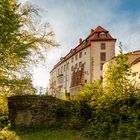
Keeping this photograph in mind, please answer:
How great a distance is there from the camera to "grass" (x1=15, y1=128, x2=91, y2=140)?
1787 cm

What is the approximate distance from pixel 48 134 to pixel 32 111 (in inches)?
123

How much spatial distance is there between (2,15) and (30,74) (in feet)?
23.1

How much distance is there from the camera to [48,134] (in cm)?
1894

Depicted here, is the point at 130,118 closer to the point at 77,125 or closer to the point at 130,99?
the point at 130,99

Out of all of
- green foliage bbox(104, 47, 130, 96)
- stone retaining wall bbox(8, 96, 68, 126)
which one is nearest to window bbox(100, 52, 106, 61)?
stone retaining wall bbox(8, 96, 68, 126)

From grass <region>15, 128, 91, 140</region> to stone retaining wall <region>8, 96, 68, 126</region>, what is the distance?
1012mm

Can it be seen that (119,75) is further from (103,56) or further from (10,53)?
(103,56)

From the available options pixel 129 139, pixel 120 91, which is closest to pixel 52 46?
pixel 120 91

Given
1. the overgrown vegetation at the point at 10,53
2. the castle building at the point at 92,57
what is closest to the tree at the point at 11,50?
the overgrown vegetation at the point at 10,53

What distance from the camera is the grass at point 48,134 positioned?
58.6 ft

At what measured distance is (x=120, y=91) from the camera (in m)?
18.0

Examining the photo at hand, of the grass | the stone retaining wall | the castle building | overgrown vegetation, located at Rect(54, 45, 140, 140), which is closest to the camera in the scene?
overgrown vegetation, located at Rect(54, 45, 140, 140)

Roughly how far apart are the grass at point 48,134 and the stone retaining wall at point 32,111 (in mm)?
1012

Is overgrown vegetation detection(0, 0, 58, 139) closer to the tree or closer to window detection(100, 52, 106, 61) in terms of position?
the tree
